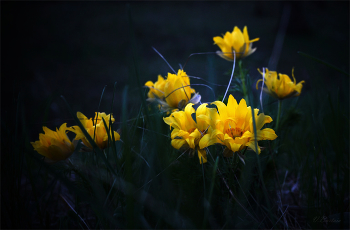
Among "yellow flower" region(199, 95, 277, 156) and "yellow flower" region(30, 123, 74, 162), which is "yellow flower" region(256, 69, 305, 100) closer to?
"yellow flower" region(199, 95, 277, 156)

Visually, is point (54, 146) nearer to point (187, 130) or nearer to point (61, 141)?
point (61, 141)

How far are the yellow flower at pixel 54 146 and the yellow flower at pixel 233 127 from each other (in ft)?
1.07

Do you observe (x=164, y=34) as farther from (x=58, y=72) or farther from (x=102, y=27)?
(x=58, y=72)

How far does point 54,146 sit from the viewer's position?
50 cm

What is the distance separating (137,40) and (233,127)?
292cm

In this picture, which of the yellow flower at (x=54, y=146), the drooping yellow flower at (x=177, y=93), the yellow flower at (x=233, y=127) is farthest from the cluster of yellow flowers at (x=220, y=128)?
the yellow flower at (x=54, y=146)

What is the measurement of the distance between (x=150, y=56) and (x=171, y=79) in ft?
7.45

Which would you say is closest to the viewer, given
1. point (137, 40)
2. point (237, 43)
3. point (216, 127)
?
point (216, 127)

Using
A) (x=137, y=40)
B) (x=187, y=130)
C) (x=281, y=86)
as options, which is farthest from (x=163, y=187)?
(x=137, y=40)

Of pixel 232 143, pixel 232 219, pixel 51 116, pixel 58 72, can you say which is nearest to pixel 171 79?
pixel 232 143

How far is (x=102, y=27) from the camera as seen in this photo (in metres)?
3.53

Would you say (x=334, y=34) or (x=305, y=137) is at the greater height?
(x=334, y=34)

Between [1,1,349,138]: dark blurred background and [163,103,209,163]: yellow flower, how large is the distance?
120cm

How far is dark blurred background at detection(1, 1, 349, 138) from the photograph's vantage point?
6.85 ft
